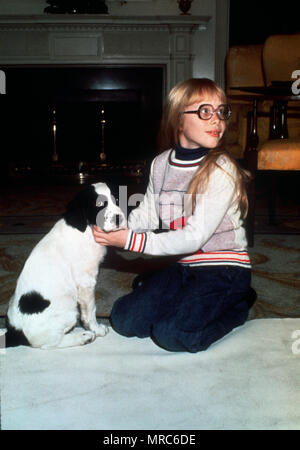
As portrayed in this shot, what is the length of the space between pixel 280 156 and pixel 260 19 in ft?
10.2

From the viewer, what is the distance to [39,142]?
4914 mm

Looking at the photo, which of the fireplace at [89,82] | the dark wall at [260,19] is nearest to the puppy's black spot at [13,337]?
the fireplace at [89,82]

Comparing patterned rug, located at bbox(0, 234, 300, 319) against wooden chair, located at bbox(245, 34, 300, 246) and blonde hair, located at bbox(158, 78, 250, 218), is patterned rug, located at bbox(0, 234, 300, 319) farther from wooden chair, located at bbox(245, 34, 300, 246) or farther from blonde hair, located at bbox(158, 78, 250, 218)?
blonde hair, located at bbox(158, 78, 250, 218)

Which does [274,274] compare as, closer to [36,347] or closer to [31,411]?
[36,347]

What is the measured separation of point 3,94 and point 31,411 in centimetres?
439

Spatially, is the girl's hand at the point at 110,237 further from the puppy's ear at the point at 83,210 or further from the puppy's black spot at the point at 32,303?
the puppy's black spot at the point at 32,303

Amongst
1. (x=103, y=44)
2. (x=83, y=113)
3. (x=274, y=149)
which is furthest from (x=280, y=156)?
(x=83, y=113)

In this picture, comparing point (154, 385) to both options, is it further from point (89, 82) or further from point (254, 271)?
point (89, 82)

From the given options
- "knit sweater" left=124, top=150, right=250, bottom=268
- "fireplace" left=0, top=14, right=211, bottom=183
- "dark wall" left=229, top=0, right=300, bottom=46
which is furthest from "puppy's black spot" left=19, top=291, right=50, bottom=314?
"dark wall" left=229, top=0, right=300, bottom=46

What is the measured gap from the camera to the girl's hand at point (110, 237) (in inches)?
46.8

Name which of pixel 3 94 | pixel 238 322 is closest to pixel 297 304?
pixel 238 322

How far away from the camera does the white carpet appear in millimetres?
953

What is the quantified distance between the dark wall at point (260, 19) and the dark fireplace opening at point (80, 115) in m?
1.05

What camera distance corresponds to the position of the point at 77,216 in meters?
1.19
